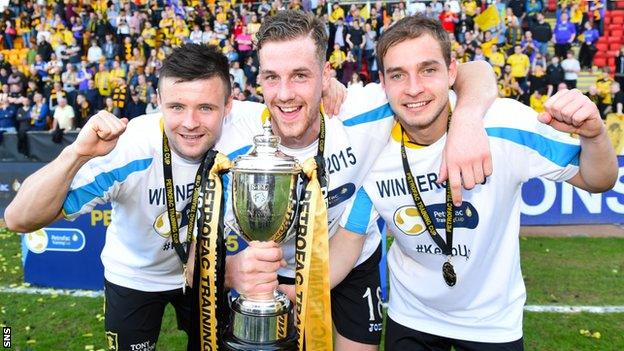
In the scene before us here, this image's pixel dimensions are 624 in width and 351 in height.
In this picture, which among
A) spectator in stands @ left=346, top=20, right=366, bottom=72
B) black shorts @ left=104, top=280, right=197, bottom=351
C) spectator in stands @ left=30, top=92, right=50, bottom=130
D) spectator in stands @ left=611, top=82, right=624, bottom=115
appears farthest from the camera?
spectator in stands @ left=346, top=20, right=366, bottom=72

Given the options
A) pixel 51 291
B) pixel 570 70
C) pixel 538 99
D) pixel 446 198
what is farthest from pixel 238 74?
pixel 446 198

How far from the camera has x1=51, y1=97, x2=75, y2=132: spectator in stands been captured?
15156 mm

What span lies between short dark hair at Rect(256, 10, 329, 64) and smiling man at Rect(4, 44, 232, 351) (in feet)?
1.28

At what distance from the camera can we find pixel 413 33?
2.62 meters

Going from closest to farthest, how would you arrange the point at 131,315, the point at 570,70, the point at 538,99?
the point at 131,315 < the point at 538,99 < the point at 570,70

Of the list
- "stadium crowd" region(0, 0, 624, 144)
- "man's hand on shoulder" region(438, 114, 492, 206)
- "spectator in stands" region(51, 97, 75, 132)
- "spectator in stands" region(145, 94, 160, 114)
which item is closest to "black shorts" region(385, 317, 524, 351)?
"man's hand on shoulder" region(438, 114, 492, 206)

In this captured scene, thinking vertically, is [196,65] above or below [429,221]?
above

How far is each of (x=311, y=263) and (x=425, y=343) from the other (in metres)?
0.94

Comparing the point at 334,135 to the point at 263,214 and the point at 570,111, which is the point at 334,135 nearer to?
the point at 263,214

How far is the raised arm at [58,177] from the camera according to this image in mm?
2479

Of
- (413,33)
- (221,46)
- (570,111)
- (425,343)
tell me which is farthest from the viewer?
(221,46)

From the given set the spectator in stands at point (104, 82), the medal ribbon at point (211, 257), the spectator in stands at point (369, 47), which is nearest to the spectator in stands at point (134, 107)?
the spectator in stands at point (104, 82)

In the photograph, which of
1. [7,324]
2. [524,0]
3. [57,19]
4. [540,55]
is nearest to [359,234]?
[7,324]

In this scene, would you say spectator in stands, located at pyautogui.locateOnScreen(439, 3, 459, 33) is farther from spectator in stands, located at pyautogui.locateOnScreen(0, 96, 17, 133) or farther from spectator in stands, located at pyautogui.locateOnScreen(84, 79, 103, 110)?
spectator in stands, located at pyautogui.locateOnScreen(0, 96, 17, 133)
